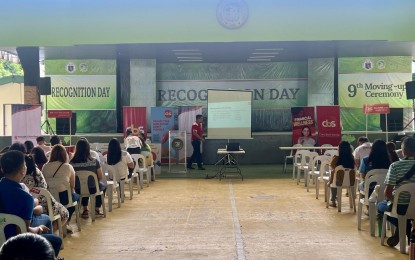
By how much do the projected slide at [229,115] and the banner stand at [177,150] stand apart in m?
1.27

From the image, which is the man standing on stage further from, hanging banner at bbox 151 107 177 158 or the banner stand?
hanging banner at bbox 151 107 177 158

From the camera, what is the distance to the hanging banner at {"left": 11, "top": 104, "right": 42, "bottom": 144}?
11070 millimetres

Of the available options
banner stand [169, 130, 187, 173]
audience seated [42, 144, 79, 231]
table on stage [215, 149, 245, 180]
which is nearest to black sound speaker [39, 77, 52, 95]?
banner stand [169, 130, 187, 173]

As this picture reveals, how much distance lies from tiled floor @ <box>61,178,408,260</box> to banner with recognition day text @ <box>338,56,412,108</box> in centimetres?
696

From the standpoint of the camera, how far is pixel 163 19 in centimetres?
1198

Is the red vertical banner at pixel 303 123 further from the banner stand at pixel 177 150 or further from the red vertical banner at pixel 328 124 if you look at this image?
the banner stand at pixel 177 150

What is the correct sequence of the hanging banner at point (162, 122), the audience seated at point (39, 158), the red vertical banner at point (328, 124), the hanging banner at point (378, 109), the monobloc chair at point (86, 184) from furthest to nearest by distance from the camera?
the hanging banner at point (162, 122) → the red vertical banner at point (328, 124) → the hanging banner at point (378, 109) → the monobloc chair at point (86, 184) → the audience seated at point (39, 158)

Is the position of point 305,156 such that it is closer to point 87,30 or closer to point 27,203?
point 87,30

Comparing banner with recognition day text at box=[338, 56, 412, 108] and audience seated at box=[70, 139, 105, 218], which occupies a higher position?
banner with recognition day text at box=[338, 56, 412, 108]

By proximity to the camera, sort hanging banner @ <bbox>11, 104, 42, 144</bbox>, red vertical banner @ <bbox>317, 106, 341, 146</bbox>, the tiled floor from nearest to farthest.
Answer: the tiled floor → hanging banner @ <bbox>11, 104, 42, 144</bbox> → red vertical banner @ <bbox>317, 106, 341, 146</bbox>

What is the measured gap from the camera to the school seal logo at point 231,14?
11.9m

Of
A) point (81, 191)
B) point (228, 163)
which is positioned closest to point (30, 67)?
point (228, 163)

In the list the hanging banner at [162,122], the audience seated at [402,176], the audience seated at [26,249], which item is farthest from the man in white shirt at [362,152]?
Result: the audience seated at [26,249]

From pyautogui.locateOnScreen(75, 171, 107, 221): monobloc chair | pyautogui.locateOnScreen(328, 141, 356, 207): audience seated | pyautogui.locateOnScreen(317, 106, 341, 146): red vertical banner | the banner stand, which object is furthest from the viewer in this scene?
pyautogui.locateOnScreen(317, 106, 341, 146): red vertical banner
